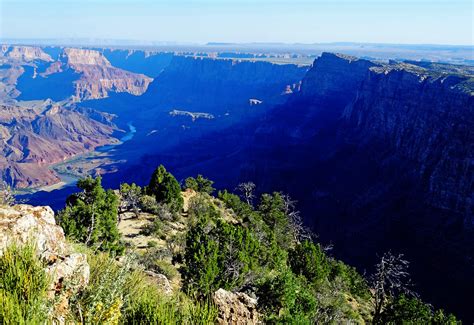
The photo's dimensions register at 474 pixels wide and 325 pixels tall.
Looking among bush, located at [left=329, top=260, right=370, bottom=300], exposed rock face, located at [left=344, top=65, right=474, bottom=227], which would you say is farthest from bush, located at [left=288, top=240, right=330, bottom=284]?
exposed rock face, located at [left=344, top=65, right=474, bottom=227]

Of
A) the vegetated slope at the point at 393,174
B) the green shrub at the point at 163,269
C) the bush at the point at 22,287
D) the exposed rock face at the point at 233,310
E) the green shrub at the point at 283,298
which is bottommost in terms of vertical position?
the vegetated slope at the point at 393,174

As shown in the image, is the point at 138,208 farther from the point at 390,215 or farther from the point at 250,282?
the point at 390,215

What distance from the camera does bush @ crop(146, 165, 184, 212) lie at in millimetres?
52409

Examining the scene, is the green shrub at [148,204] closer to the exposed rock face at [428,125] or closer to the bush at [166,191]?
the bush at [166,191]

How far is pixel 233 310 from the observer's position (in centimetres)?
1252

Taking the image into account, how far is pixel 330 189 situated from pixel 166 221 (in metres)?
75.6

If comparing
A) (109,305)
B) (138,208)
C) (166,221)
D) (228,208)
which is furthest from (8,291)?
(228,208)

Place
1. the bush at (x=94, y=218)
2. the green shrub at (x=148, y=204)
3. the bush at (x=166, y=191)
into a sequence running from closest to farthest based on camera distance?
the bush at (x=94, y=218) → the green shrub at (x=148, y=204) → the bush at (x=166, y=191)

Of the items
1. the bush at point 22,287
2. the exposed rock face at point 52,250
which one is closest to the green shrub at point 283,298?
the exposed rock face at point 52,250

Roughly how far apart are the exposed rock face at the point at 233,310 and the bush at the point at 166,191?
126ft

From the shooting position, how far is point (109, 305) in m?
7.70

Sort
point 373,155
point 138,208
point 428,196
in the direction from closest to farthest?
point 138,208 → point 428,196 → point 373,155

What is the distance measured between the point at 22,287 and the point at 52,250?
361 centimetres

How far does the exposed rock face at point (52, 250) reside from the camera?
27.8 ft
